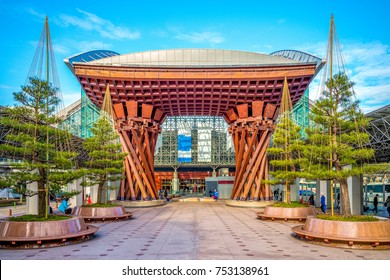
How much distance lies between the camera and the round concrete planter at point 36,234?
34.9ft

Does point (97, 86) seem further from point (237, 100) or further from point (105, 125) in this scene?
point (237, 100)

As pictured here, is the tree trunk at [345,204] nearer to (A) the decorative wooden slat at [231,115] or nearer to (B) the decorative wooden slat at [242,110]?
(B) the decorative wooden slat at [242,110]

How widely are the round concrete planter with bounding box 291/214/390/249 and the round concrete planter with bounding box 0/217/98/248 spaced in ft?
24.7

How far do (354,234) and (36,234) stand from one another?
9.44m

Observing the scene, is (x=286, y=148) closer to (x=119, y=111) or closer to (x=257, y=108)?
(x=257, y=108)

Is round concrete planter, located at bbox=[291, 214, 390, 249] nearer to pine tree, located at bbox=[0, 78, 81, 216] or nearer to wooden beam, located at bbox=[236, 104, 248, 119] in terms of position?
pine tree, located at bbox=[0, 78, 81, 216]

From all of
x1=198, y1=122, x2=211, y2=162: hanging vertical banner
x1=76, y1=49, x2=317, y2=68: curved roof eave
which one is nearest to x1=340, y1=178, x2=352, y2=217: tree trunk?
x1=76, y1=49, x2=317, y2=68: curved roof eave

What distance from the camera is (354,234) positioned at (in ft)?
35.6

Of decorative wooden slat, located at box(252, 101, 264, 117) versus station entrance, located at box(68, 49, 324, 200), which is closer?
station entrance, located at box(68, 49, 324, 200)

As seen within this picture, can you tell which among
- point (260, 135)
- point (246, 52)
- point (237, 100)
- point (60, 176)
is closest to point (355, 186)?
point (260, 135)

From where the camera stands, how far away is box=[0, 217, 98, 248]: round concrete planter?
1062 centimetres

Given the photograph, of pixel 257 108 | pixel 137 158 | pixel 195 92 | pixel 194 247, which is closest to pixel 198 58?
pixel 195 92

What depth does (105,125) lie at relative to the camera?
21.3 m

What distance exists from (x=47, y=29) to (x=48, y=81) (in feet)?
5.85
